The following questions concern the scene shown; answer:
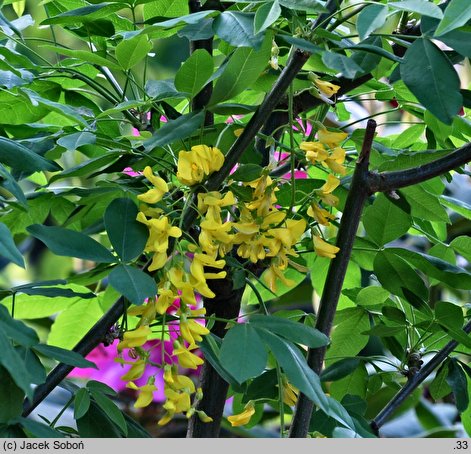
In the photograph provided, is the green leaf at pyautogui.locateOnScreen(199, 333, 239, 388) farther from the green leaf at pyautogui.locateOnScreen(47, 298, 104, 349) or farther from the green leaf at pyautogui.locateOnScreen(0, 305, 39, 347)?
the green leaf at pyautogui.locateOnScreen(47, 298, 104, 349)

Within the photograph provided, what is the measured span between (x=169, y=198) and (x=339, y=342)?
0.21 meters

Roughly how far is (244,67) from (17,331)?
0.18m

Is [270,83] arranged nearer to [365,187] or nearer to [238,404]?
[365,187]

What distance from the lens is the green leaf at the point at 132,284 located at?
0.40 meters

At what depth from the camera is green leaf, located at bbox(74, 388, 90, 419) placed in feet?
1.49

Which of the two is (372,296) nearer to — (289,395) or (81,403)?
(289,395)

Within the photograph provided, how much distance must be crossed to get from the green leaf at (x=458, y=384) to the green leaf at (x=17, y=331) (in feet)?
1.02

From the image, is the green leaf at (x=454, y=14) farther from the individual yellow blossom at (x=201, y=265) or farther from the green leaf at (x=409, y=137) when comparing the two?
the green leaf at (x=409, y=137)

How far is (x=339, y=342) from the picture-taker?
0.63m

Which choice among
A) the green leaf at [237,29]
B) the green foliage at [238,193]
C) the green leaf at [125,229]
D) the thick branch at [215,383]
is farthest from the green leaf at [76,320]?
the green leaf at [237,29]

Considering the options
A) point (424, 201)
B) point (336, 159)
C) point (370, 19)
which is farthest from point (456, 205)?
point (370, 19)

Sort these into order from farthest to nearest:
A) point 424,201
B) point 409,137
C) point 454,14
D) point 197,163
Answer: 1. point 409,137
2. point 424,201
3. point 197,163
4. point 454,14

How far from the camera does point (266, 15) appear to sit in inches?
15.1
